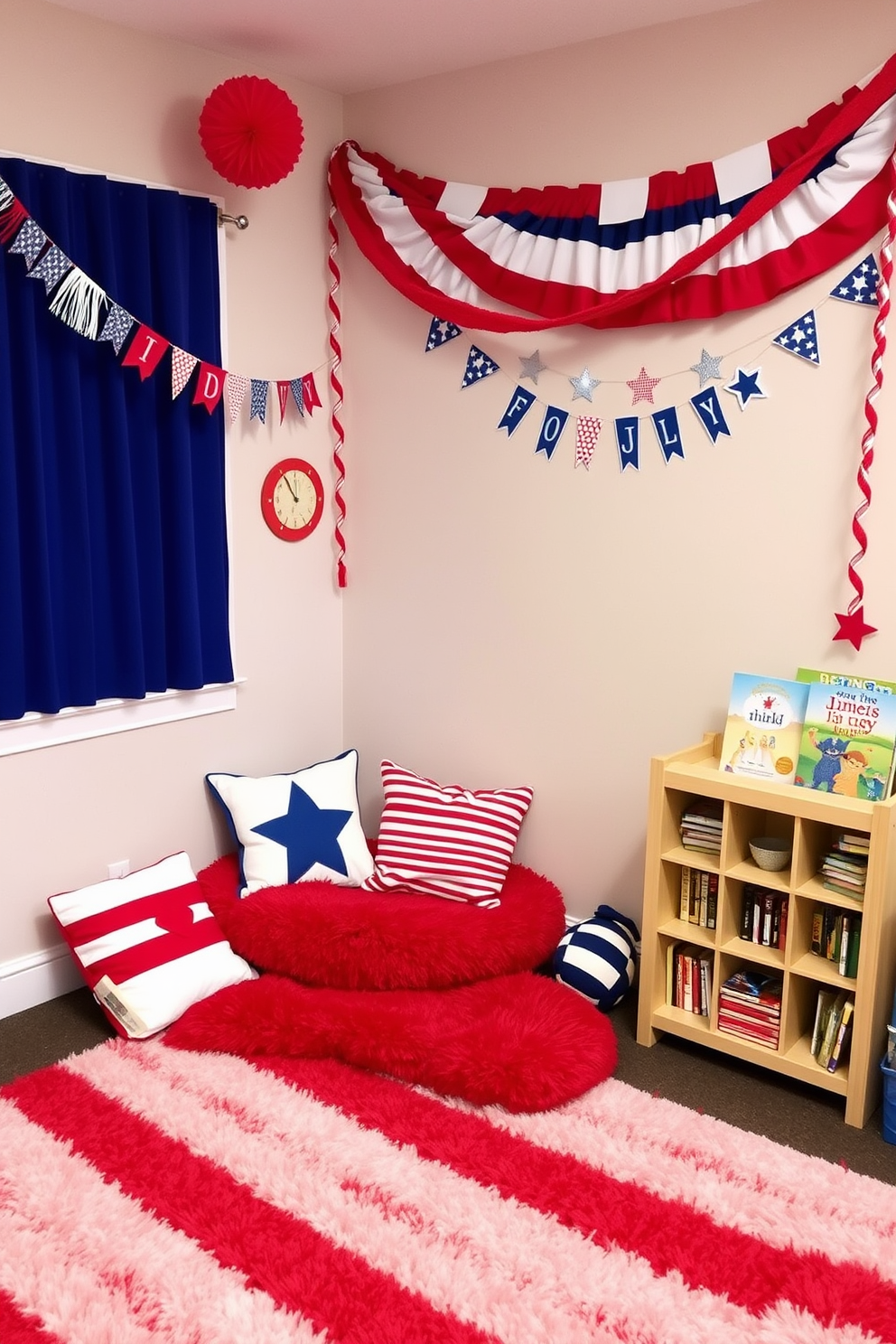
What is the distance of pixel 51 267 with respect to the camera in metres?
2.53

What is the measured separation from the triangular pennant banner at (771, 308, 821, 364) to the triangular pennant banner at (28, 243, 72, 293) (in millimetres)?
1625

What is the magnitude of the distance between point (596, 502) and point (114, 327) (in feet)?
4.12

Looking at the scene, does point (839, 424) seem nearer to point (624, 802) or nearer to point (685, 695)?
point (685, 695)

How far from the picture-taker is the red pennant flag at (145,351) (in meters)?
2.71

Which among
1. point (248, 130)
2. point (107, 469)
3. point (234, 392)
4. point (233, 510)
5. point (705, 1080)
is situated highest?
point (248, 130)

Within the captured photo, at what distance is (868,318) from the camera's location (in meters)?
2.43

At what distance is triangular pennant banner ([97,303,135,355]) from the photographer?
2.67 meters

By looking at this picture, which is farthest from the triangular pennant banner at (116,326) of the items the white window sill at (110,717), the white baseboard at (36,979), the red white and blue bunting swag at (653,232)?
the white baseboard at (36,979)

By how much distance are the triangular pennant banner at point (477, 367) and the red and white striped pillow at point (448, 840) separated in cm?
112

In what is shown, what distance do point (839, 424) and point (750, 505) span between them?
269 millimetres

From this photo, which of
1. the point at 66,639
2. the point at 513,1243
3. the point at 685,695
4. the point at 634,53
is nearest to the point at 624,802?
the point at 685,695

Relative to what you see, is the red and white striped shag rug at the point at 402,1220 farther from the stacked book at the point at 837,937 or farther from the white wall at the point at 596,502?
the white wall at the point at 596,502

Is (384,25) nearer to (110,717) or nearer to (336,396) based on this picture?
(336,396)

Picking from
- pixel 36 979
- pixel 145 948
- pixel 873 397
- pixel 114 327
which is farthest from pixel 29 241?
pixel 873 397
